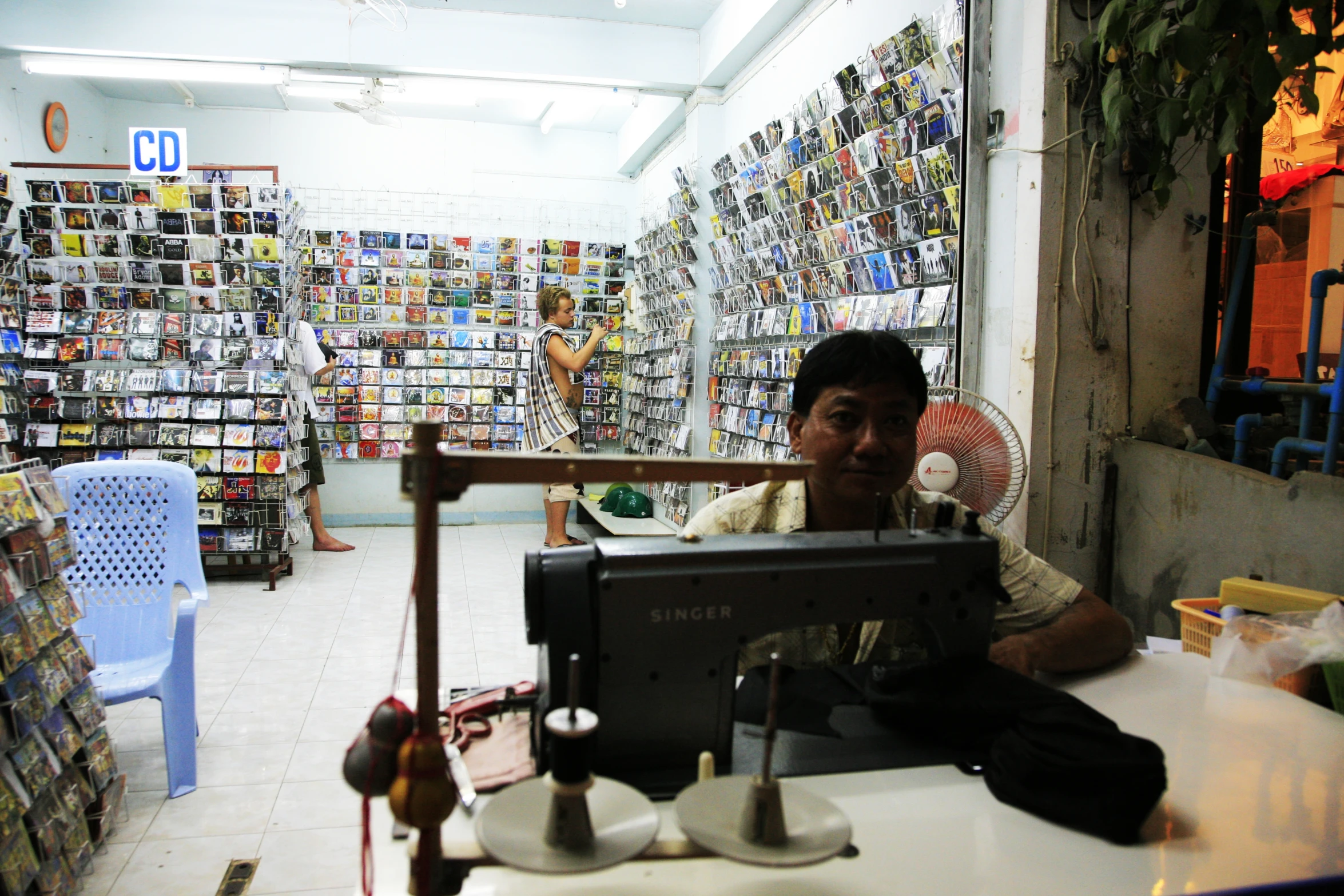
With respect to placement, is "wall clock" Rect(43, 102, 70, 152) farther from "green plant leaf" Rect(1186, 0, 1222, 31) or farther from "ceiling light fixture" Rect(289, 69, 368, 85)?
"green plant leaf" Rect(1186, 0, 1222, 31)

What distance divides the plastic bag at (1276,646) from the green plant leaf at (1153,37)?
1250 millimetres

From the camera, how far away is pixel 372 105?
5.38 meters

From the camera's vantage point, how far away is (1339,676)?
4.24ft

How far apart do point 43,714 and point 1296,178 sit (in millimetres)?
5318

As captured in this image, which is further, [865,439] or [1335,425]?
[1335,425]

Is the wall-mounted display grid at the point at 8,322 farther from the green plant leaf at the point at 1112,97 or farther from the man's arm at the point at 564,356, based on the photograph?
the green plant leaf at the point at 1112,97

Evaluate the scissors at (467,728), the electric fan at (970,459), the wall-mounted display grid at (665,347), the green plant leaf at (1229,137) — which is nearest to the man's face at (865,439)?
A: the scissors at (467,728)

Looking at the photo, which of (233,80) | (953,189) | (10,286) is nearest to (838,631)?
(953,189)

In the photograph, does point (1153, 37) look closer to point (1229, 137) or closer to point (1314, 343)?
point (1229, 137)

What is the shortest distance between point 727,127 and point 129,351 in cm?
390

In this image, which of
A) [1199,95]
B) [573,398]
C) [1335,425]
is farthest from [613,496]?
[1199,95]

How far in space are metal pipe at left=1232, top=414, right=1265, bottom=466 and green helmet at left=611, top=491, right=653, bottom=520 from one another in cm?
421

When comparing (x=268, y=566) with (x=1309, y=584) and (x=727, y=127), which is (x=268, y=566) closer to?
(x=727, y=127)

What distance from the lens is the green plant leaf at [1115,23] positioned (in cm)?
198
